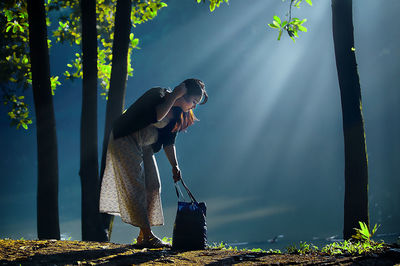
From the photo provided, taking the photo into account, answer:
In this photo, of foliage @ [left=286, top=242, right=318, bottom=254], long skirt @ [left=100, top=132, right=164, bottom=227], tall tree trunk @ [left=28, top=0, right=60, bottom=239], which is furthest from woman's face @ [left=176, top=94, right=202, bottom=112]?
tall tree trunk @ [left=28, top=0, right=60, bottom=239]

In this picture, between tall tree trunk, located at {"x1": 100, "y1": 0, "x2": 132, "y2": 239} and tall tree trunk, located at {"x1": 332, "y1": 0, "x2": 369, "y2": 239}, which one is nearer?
tall tree trunk, located at {"x1": 332, "y1": 0, "x2": 369, "y2": 239}

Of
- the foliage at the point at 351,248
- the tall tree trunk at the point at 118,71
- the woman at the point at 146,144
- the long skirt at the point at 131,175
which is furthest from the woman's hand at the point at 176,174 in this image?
the tall tree trunk at the point at 118,71

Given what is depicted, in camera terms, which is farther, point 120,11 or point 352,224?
point 120,11

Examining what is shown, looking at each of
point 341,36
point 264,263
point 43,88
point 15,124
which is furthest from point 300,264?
point 15,124

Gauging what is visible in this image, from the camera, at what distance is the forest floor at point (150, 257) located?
367 centimetres

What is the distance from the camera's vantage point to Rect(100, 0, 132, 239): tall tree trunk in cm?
702

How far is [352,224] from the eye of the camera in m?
5.72

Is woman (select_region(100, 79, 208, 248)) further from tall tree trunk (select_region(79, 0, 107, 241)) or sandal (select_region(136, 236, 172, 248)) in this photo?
tall tree trunk (select_region(79, 0, 107, 241))

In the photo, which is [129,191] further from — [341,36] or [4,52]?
[4,52]

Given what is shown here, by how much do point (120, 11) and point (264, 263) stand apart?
583cm

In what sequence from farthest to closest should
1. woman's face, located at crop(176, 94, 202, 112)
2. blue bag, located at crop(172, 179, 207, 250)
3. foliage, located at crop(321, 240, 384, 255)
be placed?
1. blue bag, located at crop(172, 179, 207, 250)
2. woman's face, located at crop(176, 94, 202, 112)
3. foliage, located at crop(321, 240, 384, 255)

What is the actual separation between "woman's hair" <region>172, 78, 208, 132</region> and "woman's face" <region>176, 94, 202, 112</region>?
6cm

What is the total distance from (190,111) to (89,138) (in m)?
2.95

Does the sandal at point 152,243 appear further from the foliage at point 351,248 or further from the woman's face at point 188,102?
the foliage at point 351,248
